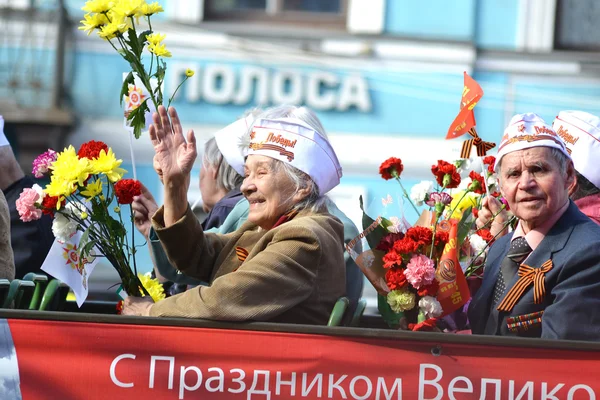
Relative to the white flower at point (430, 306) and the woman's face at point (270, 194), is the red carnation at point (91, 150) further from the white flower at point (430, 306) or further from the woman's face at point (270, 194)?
the white flower at point (430, 306)

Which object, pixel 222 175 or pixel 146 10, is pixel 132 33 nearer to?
pixel 146 10

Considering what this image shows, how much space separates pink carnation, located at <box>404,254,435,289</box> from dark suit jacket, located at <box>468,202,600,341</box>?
0.94 feet

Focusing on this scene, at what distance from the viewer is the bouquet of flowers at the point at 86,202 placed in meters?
3.84

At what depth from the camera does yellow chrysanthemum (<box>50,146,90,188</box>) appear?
381 centimetres

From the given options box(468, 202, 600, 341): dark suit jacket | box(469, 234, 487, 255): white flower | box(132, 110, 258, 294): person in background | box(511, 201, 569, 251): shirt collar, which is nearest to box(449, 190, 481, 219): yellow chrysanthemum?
box(469, 234, 487, 255): white flower

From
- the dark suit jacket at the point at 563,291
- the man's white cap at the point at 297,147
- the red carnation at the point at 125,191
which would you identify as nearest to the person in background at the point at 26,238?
the red carnation at the point at 125,191

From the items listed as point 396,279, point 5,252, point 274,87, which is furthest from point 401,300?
point 274,87

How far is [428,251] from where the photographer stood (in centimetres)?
402

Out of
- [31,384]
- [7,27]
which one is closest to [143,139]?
[7,27]

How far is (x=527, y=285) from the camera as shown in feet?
12.8

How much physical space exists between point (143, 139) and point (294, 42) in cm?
180

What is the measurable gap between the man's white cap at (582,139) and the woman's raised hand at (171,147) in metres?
1.54

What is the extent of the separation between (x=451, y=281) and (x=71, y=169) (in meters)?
1.33

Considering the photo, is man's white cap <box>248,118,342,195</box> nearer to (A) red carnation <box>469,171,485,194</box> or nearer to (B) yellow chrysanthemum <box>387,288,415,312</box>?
(B) yellow chrysanthemum <box>387,288,415,312</box>
